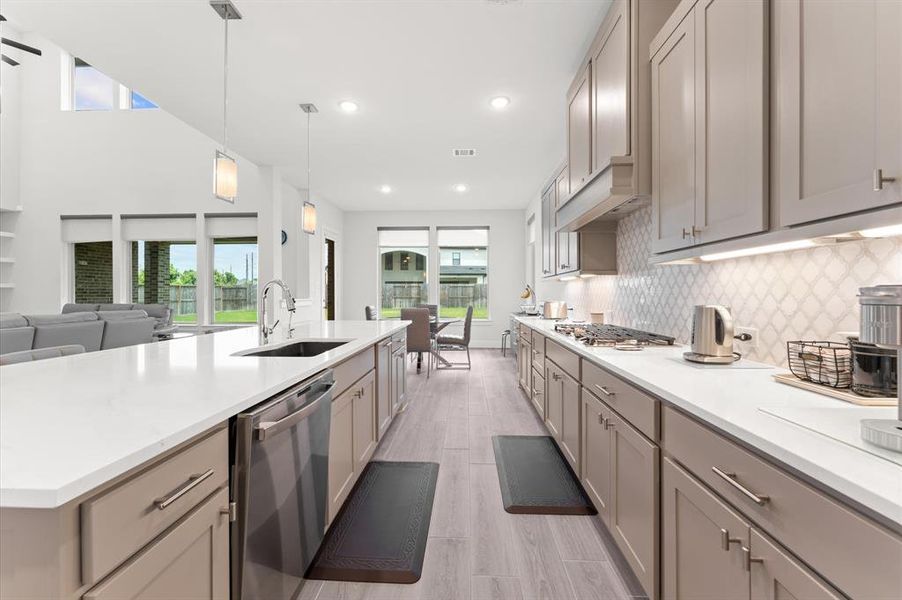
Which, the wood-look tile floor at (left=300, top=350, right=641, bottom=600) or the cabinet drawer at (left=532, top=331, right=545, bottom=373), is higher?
the cabinet drawer at (left=532, top=331, right=545, bottom=373)

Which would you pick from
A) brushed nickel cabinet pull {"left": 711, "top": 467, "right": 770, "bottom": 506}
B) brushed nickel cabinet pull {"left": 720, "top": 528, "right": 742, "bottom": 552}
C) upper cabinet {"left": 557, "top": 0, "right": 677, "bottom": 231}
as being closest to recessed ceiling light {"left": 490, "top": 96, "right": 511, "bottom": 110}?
upper cabinet {"left": 557, "top": 0, "right": 677, "bottom": 231}

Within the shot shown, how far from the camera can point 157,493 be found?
80cm

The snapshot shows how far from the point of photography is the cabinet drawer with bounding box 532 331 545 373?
3369 mm

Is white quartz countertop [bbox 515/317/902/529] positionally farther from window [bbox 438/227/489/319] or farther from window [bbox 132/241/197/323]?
window [bbox 132/241/197/323]

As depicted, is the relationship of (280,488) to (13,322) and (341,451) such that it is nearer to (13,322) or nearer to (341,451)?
(341,451)

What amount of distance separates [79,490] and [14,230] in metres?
9.41

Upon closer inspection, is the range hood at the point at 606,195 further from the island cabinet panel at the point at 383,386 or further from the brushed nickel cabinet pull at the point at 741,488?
the island cabinet panel at the point at 383,386

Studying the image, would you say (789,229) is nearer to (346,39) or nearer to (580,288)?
(346,39)

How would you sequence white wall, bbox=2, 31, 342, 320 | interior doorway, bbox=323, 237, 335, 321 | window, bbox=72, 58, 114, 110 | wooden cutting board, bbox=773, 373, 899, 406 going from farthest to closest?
interior doorway, bbox=323, 237, 335, 321 < window, bbox=72, 58, 114, 110 < white wall, bbox=2, 31, 342, 320 < wooden cutting board, bbox=773, 373, 899, 406

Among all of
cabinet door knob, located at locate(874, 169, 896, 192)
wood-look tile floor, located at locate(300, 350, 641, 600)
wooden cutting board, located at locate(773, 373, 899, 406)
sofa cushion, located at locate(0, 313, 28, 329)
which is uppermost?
cabinet door knob, located at locate(874, 169, 896, 192)

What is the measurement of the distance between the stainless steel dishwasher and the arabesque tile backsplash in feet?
5.80

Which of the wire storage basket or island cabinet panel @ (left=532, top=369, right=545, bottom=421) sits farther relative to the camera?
island cabinet panel @ (left=532, top=369, right=545, bottom=421)

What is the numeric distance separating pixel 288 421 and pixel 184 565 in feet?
1.34

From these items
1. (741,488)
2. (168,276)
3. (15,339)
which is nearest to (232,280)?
(168,276)
